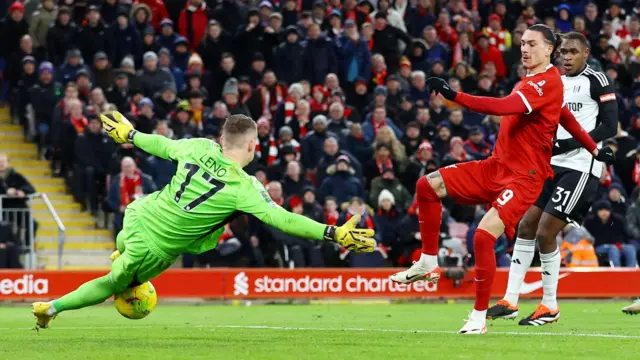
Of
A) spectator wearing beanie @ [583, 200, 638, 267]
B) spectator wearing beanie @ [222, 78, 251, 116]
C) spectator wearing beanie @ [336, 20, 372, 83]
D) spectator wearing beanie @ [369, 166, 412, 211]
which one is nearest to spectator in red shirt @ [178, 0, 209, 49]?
spectator wearing beanie @ [222, 78, 251, 116]

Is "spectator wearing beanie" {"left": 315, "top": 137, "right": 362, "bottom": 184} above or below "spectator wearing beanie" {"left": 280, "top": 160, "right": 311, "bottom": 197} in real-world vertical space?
above

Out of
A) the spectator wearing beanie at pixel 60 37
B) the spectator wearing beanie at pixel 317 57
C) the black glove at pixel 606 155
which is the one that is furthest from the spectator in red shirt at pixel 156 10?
the black glove at pixel 606 155

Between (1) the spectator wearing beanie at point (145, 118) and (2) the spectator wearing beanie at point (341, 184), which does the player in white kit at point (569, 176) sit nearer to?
(2) the spectator wearing beanie at point (341, 184)

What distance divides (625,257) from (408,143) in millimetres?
4498

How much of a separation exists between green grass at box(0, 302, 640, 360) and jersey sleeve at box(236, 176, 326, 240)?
89cm

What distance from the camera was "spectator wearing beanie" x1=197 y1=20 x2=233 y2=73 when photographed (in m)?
24.3

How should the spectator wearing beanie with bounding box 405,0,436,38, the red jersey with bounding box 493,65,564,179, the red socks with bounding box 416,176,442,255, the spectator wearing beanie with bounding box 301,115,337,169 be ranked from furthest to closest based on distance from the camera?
1. the spectator wearing beanie with bounding box 405,0,436,38
2. the spectator wearing beanie with bounding box 301,115,337,169
3. the red socks with bounding box 416,176,442,255
4. the red jersey with bounding box 493,65,564,179

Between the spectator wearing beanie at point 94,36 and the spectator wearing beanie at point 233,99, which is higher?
the spectator wearing beanie at point 94,36

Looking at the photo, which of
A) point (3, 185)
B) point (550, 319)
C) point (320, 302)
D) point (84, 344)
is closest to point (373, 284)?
point (320, 302)

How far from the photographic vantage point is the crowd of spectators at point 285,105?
21359 millimetres

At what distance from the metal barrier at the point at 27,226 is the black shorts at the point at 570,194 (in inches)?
390

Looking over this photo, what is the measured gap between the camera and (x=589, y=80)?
12.7 metres

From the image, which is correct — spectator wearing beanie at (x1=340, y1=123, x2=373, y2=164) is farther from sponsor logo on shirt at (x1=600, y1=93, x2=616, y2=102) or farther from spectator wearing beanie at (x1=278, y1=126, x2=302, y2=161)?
sponsor logo on shirt at (x1=600, y1=93, x2=616, y2=102)

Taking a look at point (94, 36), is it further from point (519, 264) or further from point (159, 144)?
point (159, 144)
